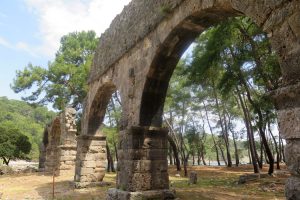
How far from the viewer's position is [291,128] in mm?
3021

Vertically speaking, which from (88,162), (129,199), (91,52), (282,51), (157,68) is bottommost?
(129,199)

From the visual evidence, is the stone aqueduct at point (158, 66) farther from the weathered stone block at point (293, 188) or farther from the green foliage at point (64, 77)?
the green foliage at point (64, 77)

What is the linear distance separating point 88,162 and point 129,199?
571 cm

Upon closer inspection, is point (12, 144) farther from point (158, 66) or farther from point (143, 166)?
point (158, 66)

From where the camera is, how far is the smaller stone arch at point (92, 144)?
38.7ft

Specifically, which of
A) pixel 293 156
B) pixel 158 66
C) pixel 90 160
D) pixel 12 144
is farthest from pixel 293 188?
pixel 12 144

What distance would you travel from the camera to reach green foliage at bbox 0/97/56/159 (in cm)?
4970

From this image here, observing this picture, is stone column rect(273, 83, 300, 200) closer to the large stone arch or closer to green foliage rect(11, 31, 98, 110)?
the large stone arch

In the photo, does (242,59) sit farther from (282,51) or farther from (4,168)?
(4,168)

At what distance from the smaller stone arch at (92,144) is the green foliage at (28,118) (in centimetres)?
3122

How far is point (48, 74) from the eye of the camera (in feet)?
72.3

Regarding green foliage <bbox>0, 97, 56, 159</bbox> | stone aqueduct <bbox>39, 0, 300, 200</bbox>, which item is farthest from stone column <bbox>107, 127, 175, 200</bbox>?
green foliage <bbox>0, 97, 56, 159</bbox>

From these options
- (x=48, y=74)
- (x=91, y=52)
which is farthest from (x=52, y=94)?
(x=91, y=52)

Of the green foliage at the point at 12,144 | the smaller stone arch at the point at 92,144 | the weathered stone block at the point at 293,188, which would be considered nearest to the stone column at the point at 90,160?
the smaller stone arch at the point at 92,144
